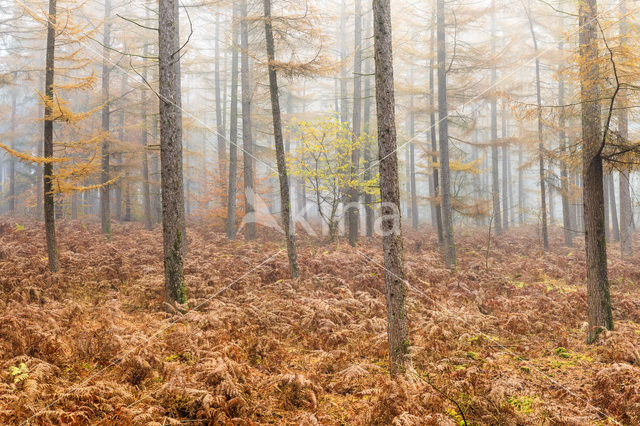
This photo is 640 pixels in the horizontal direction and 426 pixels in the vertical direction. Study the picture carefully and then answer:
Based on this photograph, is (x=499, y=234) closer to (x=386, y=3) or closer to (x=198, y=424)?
(x=386, y=3)

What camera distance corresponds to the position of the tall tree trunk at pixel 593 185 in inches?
274

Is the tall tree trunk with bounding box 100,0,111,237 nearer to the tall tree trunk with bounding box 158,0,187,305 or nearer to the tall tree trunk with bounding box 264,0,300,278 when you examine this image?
the tall tree trunk with bounding box 264,0,300,278

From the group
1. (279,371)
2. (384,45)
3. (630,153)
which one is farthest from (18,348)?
(630,153)

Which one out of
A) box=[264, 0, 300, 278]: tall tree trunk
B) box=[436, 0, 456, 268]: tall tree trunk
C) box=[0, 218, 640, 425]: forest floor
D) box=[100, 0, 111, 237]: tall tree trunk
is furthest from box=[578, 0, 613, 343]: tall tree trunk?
box=[100, 0, 111, 237]: tall tree trunk

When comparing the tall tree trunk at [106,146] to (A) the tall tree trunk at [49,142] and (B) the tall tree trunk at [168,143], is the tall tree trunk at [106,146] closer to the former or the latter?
(A) the tall tree trunk at [49,142]

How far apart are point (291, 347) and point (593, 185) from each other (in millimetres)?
6498

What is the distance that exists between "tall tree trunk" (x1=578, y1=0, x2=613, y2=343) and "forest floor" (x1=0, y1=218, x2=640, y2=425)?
0.50m

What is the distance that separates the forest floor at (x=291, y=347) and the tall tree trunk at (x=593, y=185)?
1.63ft

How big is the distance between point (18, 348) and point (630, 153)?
10745 millimetres

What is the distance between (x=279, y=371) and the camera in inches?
219

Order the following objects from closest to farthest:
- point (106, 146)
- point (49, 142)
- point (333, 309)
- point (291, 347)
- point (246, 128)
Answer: point (291, 347) → point (333, 309) → point (49, 142) → point (246, 128) → point (106, 146)

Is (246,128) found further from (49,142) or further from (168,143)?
(168,143)

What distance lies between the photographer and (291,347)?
6555 millimetres

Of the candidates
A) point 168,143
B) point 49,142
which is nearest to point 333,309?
point 168,143
